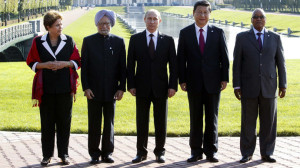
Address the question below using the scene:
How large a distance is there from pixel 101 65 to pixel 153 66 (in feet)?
2.01

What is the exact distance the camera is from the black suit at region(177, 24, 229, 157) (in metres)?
6.45

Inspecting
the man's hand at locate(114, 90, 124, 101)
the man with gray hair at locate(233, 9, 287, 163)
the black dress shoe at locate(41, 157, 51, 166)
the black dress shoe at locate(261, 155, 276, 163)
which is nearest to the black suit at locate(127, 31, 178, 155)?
the man's hand at locate(114, 90, 124, 101)

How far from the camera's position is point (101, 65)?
6.43m

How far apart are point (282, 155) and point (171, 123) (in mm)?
2831

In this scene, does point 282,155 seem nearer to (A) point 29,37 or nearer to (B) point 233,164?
(B) point 233,164

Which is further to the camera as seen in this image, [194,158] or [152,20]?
[194,158]

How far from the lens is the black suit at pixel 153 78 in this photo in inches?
253

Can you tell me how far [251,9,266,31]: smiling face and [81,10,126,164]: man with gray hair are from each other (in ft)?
5.19

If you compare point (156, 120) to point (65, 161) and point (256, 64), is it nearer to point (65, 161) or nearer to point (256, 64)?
point (65, 161)

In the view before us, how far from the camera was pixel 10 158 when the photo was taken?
6.63 meters

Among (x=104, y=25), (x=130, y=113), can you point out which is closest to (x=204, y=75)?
(x=104, y=25)

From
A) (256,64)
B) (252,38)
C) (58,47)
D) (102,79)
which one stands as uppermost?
(252,38)

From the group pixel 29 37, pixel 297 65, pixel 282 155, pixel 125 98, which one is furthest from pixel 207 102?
pixel 29 37

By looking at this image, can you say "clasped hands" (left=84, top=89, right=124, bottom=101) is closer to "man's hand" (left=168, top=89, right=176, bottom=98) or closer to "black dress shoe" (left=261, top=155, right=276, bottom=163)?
"man's hand" (left=168, top=89, right=176, bottom=98)
